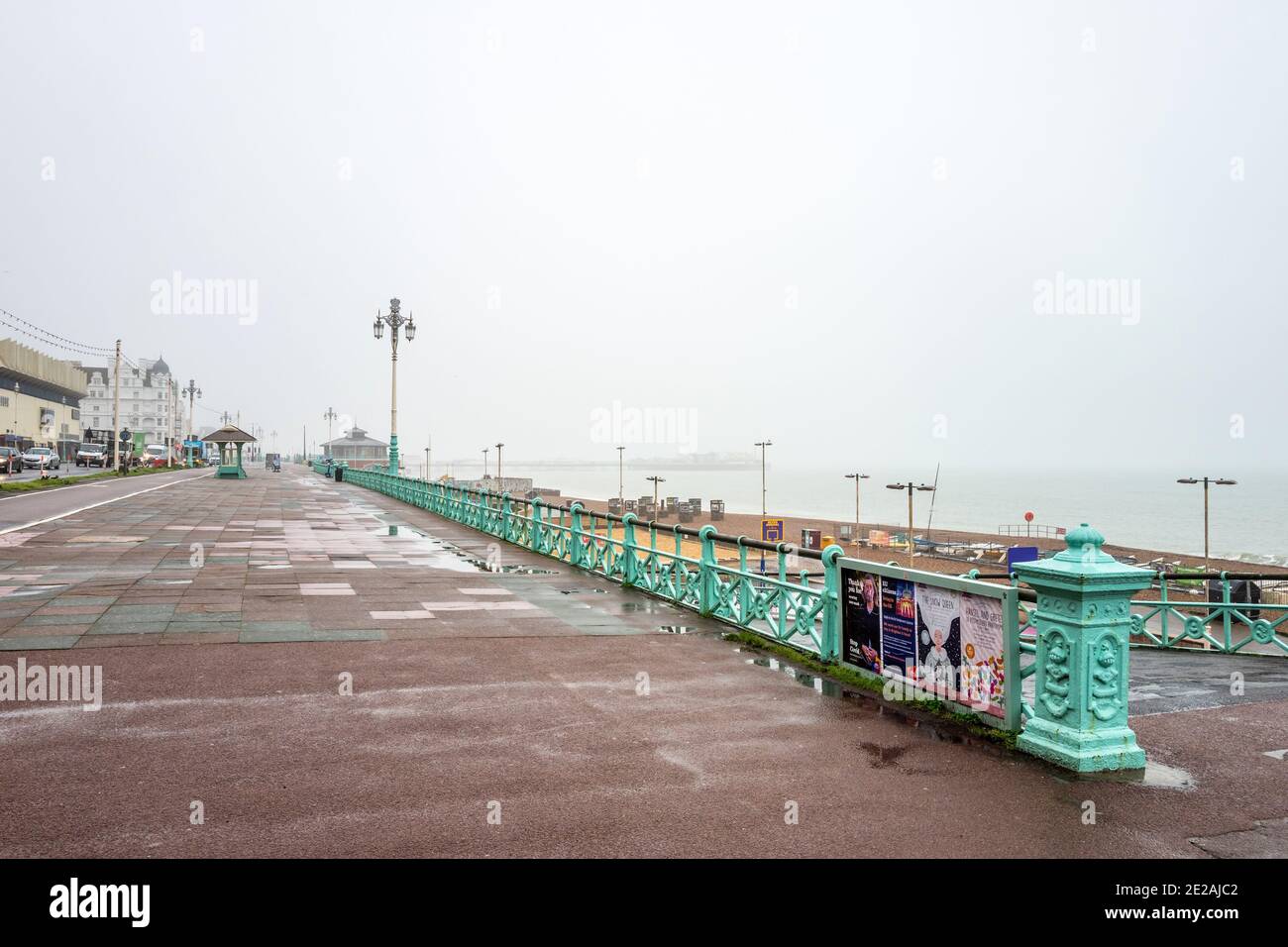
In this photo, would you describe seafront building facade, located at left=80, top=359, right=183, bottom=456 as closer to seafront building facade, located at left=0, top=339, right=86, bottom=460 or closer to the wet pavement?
seafront building facade, located at left=0, top=339, right=86, bottom=460

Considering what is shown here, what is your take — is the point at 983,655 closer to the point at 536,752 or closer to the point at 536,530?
the point at 536,752

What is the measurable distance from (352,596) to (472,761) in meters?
7.31

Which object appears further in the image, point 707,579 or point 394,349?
point 394,349

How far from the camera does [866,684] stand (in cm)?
743

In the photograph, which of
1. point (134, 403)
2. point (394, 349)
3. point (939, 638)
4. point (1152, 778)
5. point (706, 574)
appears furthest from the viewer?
point (134, 403)

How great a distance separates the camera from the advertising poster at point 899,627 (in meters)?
6.96

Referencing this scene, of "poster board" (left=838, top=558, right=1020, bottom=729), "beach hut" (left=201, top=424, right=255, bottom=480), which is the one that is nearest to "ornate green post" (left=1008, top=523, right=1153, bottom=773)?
"poster board" (left=838, top=558, right=1020, bottom=729)

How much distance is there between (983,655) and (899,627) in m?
1.02

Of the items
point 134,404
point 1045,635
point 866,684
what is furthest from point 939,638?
point 134,404

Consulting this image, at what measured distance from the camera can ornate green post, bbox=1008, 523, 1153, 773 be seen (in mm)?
5234

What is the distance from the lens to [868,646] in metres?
7.57
